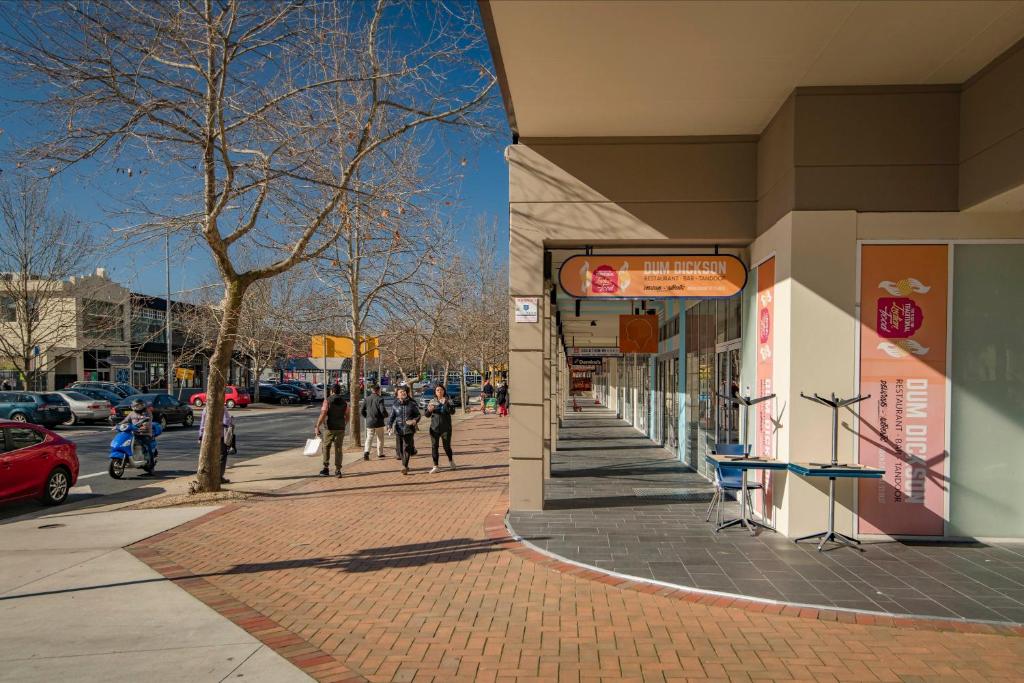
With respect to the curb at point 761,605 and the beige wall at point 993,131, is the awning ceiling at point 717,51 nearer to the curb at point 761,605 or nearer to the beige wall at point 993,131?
the beige wall at point 993,131

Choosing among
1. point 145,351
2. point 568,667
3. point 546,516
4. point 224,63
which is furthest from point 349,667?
point 145,351

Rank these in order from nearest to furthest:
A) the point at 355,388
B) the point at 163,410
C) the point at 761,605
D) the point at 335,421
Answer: the point at 761,605 < the point at 335,421 < the point at 355,388 < the point at 163,410

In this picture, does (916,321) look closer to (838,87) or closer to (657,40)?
(838,87)

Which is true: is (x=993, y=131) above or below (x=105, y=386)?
above

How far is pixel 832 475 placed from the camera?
7230 millimetres

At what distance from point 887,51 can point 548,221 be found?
13.2 feet

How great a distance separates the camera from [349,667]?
4777 mm

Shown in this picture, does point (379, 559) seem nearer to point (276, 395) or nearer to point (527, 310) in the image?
point (527, 310)

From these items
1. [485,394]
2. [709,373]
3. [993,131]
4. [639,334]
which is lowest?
[485,394]

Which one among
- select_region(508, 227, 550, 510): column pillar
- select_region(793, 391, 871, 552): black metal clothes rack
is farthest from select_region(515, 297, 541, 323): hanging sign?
select_region(793, 391, 871, 552): black metal clothes rack

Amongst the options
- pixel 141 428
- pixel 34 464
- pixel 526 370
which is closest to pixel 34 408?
pixel 141 428

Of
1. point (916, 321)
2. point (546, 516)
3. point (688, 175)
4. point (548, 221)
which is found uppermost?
point (688, 175)

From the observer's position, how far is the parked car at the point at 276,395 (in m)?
52.8

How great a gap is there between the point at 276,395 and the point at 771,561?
49.5 m
